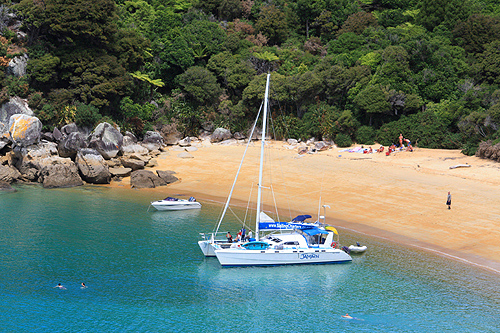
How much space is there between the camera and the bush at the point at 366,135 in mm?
60625

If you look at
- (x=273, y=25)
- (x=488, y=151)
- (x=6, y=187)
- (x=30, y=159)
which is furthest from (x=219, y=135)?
(x=488, y=151)

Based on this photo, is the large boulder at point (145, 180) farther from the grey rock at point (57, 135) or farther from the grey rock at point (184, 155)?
the grey rock at point (57, 135)

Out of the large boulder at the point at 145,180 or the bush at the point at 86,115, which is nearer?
the large boulder at the point at 145,180

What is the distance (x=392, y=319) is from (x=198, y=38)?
61.9m

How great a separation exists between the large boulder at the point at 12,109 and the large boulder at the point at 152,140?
14174 millimetres

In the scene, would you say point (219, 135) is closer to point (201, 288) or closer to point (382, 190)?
point (382, 190)

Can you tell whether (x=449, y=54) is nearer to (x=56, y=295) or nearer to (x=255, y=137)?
(x=255, y=137)

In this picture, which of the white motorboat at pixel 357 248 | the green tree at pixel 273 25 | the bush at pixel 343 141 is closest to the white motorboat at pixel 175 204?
the white motorboat at pixel 357 248

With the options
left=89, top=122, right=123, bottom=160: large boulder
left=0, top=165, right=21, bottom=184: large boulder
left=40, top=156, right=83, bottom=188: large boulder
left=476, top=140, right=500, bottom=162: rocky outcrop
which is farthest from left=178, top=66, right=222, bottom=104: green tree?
left=476, top=140, right=500, bottom=162: rocky outcrop

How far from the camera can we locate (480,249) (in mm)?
29844

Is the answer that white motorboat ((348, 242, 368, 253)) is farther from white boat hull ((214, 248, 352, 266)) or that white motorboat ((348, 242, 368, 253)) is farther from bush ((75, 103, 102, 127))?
bush ((75, 103, 102, 127))

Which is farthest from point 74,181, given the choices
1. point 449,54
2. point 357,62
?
point 449,54

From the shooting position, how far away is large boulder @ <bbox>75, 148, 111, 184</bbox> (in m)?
48.7

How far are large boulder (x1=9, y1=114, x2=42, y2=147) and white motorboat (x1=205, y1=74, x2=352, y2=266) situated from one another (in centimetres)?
3024
